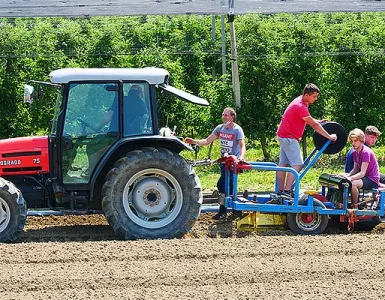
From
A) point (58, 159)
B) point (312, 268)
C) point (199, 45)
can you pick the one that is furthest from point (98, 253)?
point (199, 45)

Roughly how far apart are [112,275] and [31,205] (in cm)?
230

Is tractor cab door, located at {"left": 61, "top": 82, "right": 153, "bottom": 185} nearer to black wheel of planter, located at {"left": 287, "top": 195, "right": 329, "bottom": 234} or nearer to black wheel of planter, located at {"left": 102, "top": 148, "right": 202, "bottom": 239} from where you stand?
black wheel of planter, located at {"left": 102, "top": 148, "right": 202, "bottom": 239}

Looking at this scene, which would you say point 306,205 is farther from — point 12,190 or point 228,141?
point 12,190

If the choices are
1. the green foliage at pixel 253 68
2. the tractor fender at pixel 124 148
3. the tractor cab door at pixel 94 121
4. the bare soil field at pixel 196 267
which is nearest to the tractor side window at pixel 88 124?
the tractor cab door at pixel 94 121

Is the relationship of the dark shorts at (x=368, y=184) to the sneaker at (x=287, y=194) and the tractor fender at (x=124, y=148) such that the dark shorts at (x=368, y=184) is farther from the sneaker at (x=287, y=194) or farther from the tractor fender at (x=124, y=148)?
the tractor fender at (x=124, y=148)

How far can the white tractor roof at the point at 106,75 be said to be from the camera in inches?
371

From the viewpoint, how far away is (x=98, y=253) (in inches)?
337

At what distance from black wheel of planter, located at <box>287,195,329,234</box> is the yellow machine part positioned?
15cm

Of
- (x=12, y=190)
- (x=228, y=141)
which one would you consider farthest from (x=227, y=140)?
(x=12, y=190)

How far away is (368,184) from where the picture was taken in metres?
10.1

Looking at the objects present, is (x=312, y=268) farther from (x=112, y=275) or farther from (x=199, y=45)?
(x=199, y=45)

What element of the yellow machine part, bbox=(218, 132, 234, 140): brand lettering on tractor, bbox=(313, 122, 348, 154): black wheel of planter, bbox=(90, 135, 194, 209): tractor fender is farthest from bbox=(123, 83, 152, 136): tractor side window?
bbox=(313, 122, 348, 154): black wheel of planter

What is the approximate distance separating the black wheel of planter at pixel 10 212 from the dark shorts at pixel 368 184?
13.1ft

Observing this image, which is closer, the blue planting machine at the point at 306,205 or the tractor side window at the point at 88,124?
the tractor side window at the point at 88,124
